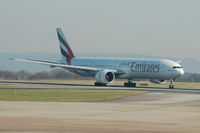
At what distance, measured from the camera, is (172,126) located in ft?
114

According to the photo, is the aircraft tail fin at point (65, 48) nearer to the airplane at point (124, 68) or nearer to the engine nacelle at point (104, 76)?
the airplane at point (124, 68)

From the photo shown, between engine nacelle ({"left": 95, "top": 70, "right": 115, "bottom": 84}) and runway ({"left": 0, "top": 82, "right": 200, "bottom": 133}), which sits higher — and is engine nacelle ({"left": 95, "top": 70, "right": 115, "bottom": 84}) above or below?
above

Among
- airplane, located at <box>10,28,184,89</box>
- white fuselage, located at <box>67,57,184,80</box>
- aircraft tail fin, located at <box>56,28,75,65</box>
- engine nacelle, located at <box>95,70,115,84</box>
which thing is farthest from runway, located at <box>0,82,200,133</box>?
aircraft tail fin, located at <box>56,28,75,65</box>

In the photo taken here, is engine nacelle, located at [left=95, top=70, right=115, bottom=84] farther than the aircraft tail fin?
No

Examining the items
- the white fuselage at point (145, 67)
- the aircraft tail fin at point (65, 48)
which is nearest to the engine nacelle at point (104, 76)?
the white fuselage at point (145, 67)

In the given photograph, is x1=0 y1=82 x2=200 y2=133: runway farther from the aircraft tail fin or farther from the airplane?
the aircraft tail fin

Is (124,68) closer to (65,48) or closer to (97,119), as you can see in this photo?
(65,48)

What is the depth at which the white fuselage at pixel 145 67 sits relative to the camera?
9538 cm

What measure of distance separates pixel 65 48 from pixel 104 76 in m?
16.3

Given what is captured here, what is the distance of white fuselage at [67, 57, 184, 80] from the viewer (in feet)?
313

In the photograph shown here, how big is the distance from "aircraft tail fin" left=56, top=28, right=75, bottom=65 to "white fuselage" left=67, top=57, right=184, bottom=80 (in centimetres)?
701

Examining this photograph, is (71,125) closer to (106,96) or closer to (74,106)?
(74,106)

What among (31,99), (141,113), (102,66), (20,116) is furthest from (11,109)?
(102,66)

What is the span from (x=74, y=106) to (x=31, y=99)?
9.67 m
